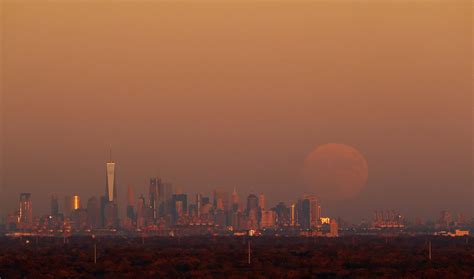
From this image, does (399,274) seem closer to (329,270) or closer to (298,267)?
(329,270)

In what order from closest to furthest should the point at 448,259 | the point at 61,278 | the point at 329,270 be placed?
1. the point at 61,278
2. the point at 329,270
3. the point at 448,259

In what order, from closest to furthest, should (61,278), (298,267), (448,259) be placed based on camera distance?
(61,278) < (298,267) < (448,259)

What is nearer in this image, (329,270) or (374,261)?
(329,270)

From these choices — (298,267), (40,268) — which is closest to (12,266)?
(40,268)

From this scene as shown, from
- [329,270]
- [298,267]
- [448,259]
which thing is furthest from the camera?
[448,259]

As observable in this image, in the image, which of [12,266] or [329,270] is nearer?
[329,270]

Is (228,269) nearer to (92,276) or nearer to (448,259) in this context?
(92,276)

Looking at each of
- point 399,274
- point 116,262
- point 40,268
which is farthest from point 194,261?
point 399,274

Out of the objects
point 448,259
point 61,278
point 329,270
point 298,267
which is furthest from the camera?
point 448,259
